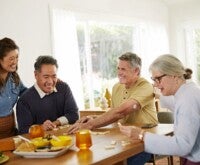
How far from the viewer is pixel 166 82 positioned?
1.77m

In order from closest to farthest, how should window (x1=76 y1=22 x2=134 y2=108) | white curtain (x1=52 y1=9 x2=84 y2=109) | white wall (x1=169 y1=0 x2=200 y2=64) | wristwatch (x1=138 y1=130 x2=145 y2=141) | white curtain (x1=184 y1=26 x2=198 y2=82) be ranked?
wristwatch (x1=138 y1=130 x2=145 y2=141) → white curtain (x1=52 y1=9 x2=84 y2=109) → window (x1=76 y1=22 x2=134 y2=108) → white wall (x1=169 y1=0 x2=200 y2=64) → white curtain (x1=184 y1=26 x2=198 y2=82)

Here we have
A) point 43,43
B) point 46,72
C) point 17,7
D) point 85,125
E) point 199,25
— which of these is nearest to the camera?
point 85,125

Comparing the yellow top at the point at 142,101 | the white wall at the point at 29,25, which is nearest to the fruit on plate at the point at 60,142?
the yellow top at the point at 142,101

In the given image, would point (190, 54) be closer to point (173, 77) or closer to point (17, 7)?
point (17, 7)

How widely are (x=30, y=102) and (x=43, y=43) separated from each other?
1900 mm

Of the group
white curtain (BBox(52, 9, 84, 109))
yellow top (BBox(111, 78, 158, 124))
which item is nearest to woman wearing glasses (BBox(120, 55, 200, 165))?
yellow top (BBox(111, 78, 158, 124))

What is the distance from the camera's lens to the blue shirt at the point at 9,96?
262 cm

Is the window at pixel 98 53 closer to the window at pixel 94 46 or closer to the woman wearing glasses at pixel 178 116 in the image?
the window at pixel 94 46

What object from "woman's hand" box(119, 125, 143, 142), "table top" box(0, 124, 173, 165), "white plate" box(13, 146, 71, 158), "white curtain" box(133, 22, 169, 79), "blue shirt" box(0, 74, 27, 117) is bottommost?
"table top" box(0, 124, 173, 165)

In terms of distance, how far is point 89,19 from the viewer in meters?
5.17

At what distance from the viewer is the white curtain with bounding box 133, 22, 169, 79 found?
21.2 ft

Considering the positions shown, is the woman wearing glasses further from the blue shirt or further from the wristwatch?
the blue shirt

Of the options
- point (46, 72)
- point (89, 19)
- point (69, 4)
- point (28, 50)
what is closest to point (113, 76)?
A: point (89, 19)

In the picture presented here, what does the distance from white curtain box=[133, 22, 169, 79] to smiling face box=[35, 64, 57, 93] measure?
4.00 m
